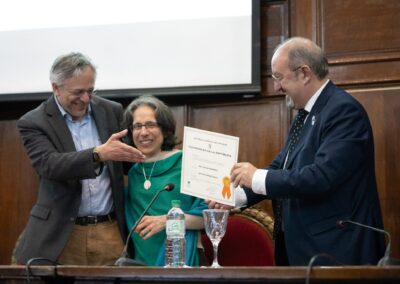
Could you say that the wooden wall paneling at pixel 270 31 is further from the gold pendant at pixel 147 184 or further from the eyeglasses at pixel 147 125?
the gold pendant at pixel 147 184

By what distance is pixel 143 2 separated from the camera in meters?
3.90

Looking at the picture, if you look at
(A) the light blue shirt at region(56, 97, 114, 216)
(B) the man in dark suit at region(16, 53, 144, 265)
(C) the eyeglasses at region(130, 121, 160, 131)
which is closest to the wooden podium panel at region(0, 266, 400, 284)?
(B) the man in dark suit at region(16, 53, 144, 265)

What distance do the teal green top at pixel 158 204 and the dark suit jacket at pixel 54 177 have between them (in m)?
0.06

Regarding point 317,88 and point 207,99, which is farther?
point 207,99

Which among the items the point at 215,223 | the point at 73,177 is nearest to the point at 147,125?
the point at 73,177

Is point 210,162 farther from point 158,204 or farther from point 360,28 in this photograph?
point 360,28

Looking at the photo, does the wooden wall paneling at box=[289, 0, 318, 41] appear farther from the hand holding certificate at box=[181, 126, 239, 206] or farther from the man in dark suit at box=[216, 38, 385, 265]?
the hand holding certificate at box=[181, 126, 239, 206]

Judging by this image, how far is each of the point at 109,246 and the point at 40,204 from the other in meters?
0.35

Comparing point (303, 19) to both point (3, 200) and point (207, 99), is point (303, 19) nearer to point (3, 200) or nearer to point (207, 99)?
point (207, 99)

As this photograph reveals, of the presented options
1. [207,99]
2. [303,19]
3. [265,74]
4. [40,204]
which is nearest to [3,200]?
[40,204]

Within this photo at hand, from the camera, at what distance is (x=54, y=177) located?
3002mm

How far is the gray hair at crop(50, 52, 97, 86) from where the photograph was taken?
314cm

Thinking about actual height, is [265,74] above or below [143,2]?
below

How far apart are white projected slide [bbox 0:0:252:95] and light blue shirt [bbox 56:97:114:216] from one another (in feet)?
2.16
